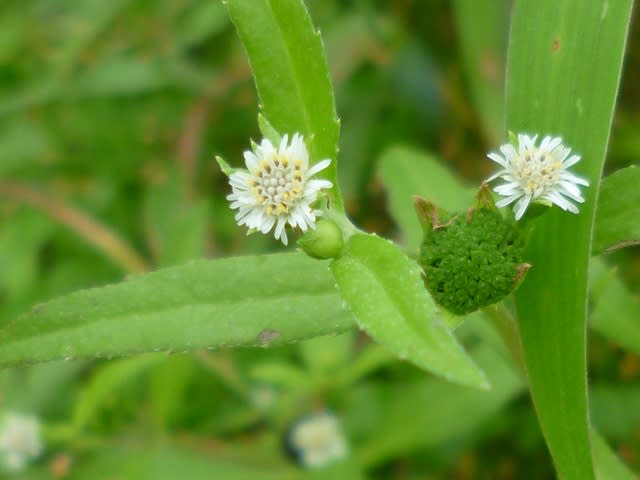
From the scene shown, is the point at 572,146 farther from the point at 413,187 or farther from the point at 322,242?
the point at 413,187

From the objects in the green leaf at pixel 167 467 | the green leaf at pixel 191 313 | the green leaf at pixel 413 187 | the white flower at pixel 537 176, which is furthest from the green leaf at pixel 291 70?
the green leaf at pixel 167 467

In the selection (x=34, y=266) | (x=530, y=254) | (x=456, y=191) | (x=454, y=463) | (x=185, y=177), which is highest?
(x=185, y=177)

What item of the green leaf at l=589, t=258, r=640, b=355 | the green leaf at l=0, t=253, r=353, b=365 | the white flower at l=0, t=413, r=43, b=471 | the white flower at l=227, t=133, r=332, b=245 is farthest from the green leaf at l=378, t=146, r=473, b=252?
the white flower at l=0, t=413, r=43, b=471

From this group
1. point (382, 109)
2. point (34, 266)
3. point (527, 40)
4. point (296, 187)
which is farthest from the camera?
point (382, 109)

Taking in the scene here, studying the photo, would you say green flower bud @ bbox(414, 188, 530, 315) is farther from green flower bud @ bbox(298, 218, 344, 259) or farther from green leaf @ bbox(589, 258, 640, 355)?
green leaf @ bbox(589, 258, 640, 355)

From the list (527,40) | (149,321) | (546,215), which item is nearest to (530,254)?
(546,215)

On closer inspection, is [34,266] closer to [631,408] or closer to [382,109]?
[382,109]

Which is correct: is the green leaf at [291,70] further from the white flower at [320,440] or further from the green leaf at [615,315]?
the white flower at [320,440]
